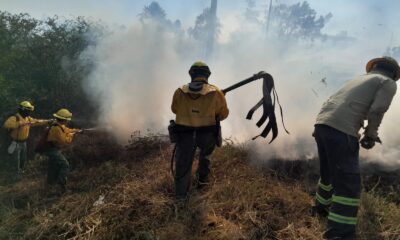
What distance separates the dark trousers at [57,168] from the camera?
7461 mm

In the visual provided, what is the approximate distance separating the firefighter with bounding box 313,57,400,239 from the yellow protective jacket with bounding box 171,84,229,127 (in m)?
1.51

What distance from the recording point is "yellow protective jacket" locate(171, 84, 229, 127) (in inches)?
217

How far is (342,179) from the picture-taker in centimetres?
429

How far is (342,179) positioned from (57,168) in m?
5.45

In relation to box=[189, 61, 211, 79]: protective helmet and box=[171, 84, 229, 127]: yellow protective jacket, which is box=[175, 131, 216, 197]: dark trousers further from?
box=[189, 61, 211, 79]: protective helmet

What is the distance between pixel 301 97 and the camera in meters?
9.23

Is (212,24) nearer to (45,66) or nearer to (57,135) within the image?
(45,66)

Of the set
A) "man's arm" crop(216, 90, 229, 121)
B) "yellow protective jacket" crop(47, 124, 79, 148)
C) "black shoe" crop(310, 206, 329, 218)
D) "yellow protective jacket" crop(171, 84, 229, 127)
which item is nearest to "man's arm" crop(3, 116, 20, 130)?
"yellow protective jacket" crop(47, 124, 79, 148)

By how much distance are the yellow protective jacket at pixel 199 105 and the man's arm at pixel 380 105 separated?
2076 millimetres

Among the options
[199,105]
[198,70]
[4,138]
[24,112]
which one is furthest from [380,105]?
[4,138]

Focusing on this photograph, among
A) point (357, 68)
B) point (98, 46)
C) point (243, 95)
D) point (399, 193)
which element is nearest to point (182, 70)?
point (98, 46)

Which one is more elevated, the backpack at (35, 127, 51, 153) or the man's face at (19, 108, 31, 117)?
the man's face at (19, 108, 31, 117)

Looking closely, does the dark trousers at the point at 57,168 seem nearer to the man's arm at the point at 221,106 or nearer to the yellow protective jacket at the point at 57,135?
the yellow protective jacket at the point at 57,135

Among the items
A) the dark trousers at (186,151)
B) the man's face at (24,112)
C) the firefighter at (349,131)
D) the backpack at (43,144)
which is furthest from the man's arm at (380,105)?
the man's face at (24,112)
